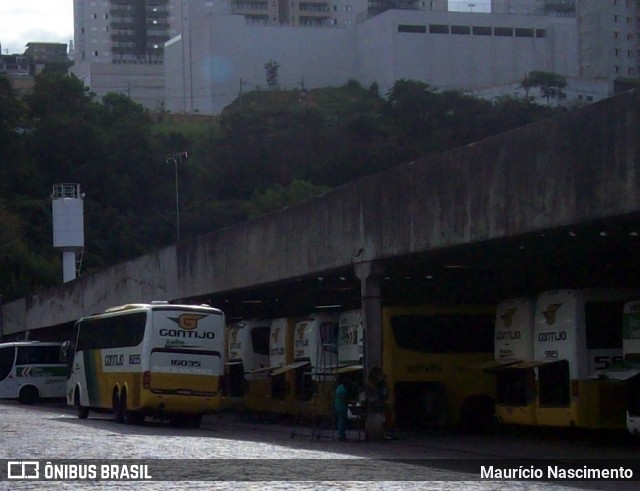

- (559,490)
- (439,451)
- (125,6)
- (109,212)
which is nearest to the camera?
(559,490)

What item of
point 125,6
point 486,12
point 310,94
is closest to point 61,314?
point 310,94

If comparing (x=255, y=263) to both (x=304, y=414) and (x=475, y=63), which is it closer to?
(x=304, y=414)

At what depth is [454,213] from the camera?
21719mm

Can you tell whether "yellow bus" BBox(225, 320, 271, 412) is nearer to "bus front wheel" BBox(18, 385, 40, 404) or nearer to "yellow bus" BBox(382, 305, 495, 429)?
"yellow bus" BBox(382, 305, 495, 429)

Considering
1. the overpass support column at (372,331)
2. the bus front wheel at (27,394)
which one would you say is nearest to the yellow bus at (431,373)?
the overpass support column at (372,331)

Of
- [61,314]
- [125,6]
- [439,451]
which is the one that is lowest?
[439,451]

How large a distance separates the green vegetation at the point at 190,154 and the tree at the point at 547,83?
11603 millimetres

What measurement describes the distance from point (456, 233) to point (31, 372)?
31234mm

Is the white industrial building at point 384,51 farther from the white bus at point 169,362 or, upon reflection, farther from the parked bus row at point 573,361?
the parked bus row at point 573,361

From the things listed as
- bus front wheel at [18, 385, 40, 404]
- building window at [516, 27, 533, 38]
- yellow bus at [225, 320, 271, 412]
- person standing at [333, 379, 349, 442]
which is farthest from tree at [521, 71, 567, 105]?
person standing at [333, 379, 349, 442]

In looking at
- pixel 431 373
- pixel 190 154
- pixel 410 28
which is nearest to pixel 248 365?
pixel 431 373

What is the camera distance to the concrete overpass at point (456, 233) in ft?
59.0

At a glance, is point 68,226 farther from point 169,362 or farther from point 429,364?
point 429,364

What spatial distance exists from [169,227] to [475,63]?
4305 centimetres
